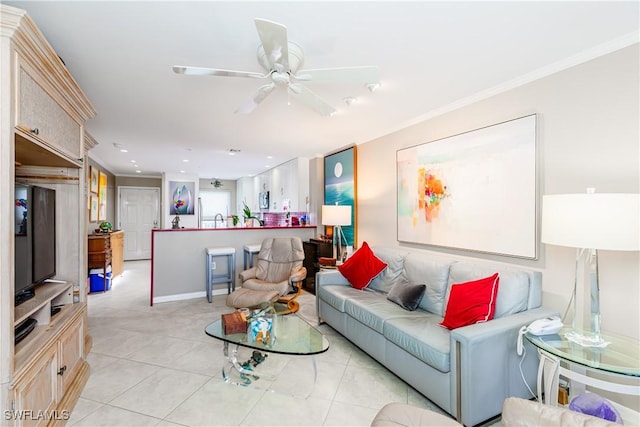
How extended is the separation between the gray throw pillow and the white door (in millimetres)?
7967

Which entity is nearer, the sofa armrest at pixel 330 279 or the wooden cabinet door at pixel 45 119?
the wooden cabinet door at pixel 45 119

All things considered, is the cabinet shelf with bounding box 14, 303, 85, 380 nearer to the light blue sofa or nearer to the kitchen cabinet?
the light blue sofa

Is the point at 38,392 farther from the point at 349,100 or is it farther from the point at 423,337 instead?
the point at 349,100

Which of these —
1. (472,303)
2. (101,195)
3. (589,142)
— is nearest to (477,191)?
(589,142)

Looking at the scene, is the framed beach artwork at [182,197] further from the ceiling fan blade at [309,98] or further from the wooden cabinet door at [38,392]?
the ceiling fan blade at [309,98]

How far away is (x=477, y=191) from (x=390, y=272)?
121cm

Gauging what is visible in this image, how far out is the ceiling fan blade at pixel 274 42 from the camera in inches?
53.2

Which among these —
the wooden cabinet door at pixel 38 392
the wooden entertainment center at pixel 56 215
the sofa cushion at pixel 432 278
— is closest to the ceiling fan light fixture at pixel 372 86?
the sofa cushion at pixel 432 278

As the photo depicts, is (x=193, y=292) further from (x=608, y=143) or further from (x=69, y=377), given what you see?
(x=608, y=143)

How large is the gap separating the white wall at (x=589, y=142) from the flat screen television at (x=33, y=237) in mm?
3524

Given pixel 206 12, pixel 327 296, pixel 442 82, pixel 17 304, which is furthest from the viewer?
pixel 327 296

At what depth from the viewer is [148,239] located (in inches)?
333

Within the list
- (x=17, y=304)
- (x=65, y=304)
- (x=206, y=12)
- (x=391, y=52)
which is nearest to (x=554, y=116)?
(x=391, y=52)

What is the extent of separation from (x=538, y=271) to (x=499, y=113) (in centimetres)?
138
